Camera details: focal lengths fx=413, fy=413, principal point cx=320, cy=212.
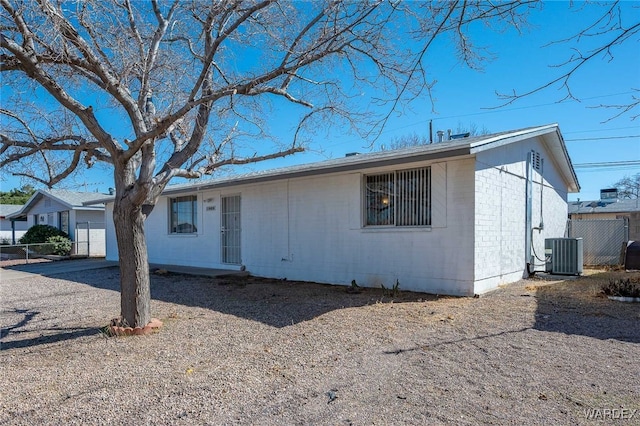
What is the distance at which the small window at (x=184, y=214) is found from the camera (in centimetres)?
1365

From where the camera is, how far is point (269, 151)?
22.2 ft

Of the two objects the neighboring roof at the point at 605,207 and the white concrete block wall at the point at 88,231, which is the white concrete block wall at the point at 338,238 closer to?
the white concrete block wall at the point at 88,231

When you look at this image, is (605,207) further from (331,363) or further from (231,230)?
(331,363)

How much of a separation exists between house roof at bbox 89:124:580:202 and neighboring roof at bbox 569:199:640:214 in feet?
47.1

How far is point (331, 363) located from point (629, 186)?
47454 millimetres

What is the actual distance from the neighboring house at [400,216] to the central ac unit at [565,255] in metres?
0.44

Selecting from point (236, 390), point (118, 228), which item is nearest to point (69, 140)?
point (118, 228)

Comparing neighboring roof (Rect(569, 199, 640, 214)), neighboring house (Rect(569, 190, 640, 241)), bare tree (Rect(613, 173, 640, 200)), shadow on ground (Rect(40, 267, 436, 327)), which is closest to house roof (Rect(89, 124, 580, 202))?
shadow on ground (Rect(40, 267, 436, 327))

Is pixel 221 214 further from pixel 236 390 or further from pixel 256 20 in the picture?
pixel 236 390

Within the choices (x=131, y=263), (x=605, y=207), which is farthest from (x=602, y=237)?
(x=605, y=207)

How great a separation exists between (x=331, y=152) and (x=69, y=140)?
4.09 m

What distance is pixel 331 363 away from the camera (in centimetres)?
424

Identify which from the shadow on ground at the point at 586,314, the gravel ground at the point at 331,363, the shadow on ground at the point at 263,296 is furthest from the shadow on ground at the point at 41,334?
the shadow on ground at the point at 586,314

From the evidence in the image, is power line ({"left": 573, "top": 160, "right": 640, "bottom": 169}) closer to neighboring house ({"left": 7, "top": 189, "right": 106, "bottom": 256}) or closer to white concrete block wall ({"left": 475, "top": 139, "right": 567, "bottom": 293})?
white concrete block wall ({"left": 475, "top": 139, "right": 567, "bottom": 293})
